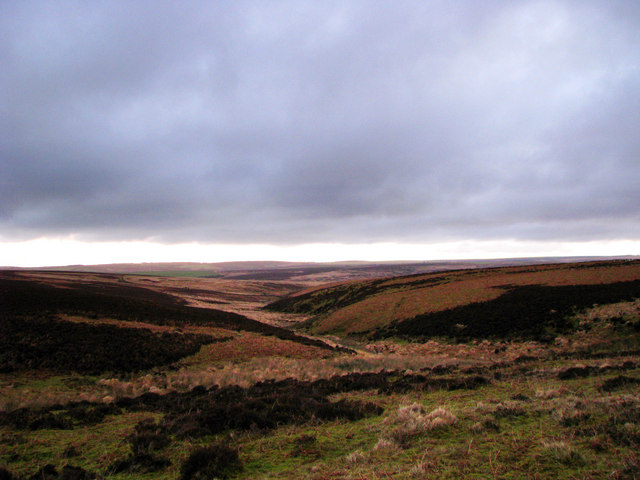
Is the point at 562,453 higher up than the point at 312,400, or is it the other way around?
the point at 562,453

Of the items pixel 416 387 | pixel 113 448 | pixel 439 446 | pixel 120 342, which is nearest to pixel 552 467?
pixel 439 446

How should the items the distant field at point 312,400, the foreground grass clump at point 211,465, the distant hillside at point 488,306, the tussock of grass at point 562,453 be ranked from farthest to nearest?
the distant hillside at point 488,306 → the distant field at point 312,400 → the foreground grass clump at point 211,465 → the tussock of grass at point 562,453

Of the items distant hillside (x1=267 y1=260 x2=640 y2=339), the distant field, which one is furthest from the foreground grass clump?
distant hillside (x1=267 y1=260 x2=640 y2=339)

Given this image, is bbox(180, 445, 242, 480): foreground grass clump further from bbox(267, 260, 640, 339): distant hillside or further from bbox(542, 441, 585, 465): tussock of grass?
bbox(267, 260, 640, 339): distant hillside

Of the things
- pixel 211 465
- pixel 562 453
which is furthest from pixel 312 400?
pixel 562 453

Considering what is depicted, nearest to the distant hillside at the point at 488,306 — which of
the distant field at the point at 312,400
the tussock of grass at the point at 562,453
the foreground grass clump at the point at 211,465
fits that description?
the distant field at the point at 312,400

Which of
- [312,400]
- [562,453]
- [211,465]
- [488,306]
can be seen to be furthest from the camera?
[488,306]

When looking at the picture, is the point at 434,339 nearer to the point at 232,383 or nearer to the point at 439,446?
the point at 232,383

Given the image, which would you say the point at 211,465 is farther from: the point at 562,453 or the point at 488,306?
the point at 488,306

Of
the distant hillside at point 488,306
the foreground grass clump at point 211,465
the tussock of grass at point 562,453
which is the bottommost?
the distant hillside at point 488,306

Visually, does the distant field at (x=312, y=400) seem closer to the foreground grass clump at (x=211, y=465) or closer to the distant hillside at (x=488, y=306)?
the foreground grass clump at (x=211, y=465)

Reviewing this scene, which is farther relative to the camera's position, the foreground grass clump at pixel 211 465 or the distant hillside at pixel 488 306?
the distant hillside at pixel 488 306

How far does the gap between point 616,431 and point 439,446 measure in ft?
10.8

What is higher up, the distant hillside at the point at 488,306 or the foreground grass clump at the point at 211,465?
the foreground grass clump at the point at 211,465
